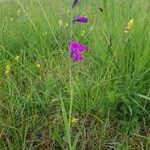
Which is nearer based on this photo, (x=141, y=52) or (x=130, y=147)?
(x=130, y=147)

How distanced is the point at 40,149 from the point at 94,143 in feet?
0.80

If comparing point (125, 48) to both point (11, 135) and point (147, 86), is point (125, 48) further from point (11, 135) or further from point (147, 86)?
point (11, 135)

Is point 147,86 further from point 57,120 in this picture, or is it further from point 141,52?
point 57,120

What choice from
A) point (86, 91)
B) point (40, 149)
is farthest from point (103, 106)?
point (40, 149)

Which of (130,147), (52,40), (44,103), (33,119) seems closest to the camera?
(130,147)

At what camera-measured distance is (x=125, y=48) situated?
2.08 m

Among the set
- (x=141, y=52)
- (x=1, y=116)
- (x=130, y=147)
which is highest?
(x=141, y=52)

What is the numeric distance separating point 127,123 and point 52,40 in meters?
1.41

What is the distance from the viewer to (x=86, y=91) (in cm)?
190

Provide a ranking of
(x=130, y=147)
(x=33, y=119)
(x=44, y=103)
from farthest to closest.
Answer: (x=44, y=103), (x=33, y=119), (x=130, y=147)

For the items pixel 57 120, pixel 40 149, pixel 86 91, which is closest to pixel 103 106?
pixel 86 91

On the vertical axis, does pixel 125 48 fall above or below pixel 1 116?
above

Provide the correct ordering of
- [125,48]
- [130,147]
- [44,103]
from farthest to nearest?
[125,48] → [44,103] → [130,147]

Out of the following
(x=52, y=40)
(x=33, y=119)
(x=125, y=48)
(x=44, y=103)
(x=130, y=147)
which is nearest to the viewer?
(x=130, y=147)
